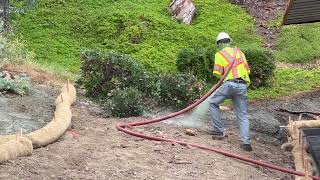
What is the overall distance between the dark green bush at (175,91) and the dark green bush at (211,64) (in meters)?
3.53

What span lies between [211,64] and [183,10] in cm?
715

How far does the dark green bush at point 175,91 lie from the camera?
39.6 ft

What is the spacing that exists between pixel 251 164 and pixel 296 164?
80 centimetres

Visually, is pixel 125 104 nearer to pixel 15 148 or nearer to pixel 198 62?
pixel 15 148

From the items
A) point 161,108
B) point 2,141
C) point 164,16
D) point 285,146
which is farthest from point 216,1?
point 2,141

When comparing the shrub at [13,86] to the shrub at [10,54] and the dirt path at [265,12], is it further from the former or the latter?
the dirt path at [265,12]

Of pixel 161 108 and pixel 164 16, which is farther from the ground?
pixel 164 16

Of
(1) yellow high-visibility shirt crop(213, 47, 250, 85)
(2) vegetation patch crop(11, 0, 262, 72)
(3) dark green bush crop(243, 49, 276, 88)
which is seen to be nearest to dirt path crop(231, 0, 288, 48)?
(2) vegetation patch crop(11, 0, 262, 72)

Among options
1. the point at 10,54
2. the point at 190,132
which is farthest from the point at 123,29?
the point at 190,132

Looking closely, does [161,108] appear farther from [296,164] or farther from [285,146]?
[296,164]

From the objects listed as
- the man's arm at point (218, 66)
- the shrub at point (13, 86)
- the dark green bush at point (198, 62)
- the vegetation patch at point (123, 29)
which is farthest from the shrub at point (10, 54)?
the man's arm at point (218, 66)

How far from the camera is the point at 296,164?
349 inches

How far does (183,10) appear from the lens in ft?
74.1

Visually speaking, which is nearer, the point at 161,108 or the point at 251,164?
the point at 251,164
